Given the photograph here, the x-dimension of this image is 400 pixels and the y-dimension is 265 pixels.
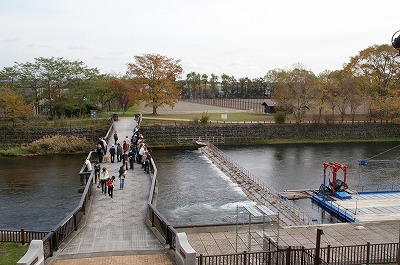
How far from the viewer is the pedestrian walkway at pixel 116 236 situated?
13.5m

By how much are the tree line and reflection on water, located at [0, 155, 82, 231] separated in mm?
16802

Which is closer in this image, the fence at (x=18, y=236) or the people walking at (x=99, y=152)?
the fence at (x=18, y=236)

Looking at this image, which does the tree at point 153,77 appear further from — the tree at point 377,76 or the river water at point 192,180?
the tree at point 377,76

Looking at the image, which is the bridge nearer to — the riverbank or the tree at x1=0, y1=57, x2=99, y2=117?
the riverbank

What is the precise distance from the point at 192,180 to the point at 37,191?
11.9 meters

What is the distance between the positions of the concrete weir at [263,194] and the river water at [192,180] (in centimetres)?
70

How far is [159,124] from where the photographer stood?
180 feet

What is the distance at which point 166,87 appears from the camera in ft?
201

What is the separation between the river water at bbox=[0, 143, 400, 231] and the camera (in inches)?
974

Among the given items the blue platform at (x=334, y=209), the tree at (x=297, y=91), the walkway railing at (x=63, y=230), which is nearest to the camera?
the walkway railing at (x=63, y=230)

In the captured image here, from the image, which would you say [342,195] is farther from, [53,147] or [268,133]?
[53,147]

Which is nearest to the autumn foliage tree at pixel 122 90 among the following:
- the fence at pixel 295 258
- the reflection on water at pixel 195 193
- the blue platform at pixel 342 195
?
the reflection on water at pixel 195 193

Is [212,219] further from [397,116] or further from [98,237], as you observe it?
[397,116]

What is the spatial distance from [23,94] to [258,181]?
39.9 metres
